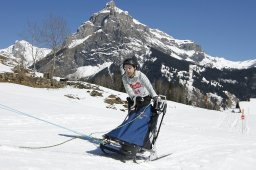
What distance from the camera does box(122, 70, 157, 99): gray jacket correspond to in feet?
33.1

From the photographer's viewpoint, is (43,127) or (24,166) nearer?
(24,166)

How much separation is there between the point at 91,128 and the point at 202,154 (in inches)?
232

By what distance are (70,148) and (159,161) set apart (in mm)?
2322

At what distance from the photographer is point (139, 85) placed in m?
10.2

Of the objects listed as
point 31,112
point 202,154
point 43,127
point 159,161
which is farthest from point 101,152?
point 31,112

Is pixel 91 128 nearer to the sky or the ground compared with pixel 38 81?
nearer to the ground

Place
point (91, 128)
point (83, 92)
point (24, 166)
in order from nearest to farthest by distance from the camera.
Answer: point (24, 166) < point (91, 128) < point (83, 92)

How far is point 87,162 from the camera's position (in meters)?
8.55

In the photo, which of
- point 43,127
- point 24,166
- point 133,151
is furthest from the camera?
point 43,127

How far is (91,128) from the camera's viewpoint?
1599 centimetres

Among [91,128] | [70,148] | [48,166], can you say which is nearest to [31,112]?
[91,128]

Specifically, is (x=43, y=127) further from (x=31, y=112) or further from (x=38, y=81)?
(x=38, y=81)

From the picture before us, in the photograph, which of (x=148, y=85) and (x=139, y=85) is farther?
(x=139, y=85)

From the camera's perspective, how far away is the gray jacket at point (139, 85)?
10.1 m
